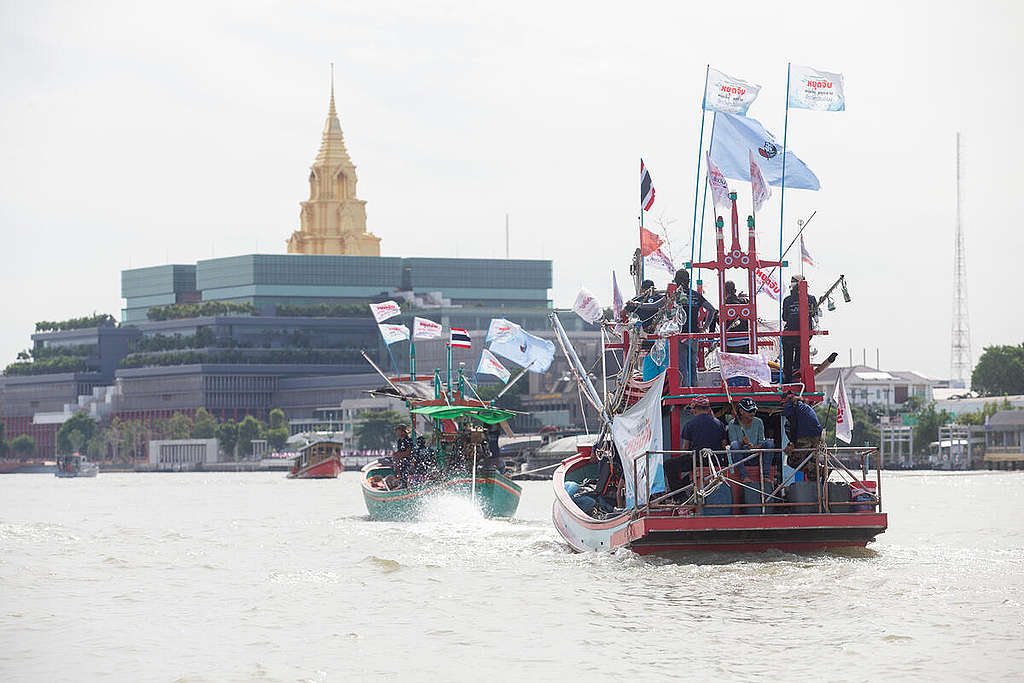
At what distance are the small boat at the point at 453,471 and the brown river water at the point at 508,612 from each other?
10.0 m

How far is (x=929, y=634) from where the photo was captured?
29562mm

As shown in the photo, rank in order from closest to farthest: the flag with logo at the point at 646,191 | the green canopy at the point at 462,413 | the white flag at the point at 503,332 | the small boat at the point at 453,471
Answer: the flag with logo at the point at 646,191, the white flag at the point at 503,332, the small boat at the point at 453,471, the green canopy at the point at 462,413

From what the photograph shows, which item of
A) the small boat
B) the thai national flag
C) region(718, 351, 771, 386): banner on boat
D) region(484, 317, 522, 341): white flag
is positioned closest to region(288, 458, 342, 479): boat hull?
the small boat

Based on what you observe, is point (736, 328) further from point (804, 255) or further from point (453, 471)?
point (453, 471)

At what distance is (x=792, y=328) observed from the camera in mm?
39469

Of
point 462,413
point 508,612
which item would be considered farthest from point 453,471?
point 508,612

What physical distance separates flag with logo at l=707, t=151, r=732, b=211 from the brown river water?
7688 mm

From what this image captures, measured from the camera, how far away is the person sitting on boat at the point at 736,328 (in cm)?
3938

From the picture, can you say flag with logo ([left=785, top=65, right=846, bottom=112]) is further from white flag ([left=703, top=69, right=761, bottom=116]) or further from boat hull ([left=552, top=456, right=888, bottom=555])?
boat hull ([left=552, top=456, right=888, bottom=555])

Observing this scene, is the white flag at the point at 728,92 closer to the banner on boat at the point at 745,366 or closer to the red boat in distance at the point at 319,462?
the banner on boat at the point at 745,366

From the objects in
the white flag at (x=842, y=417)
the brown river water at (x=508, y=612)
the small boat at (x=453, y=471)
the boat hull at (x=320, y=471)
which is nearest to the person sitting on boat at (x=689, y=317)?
the white flag at (x=842, y=417)

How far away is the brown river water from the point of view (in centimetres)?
2780

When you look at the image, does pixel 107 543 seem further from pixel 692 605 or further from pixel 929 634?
pixel 929 634

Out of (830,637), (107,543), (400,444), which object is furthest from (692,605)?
(400,444)
